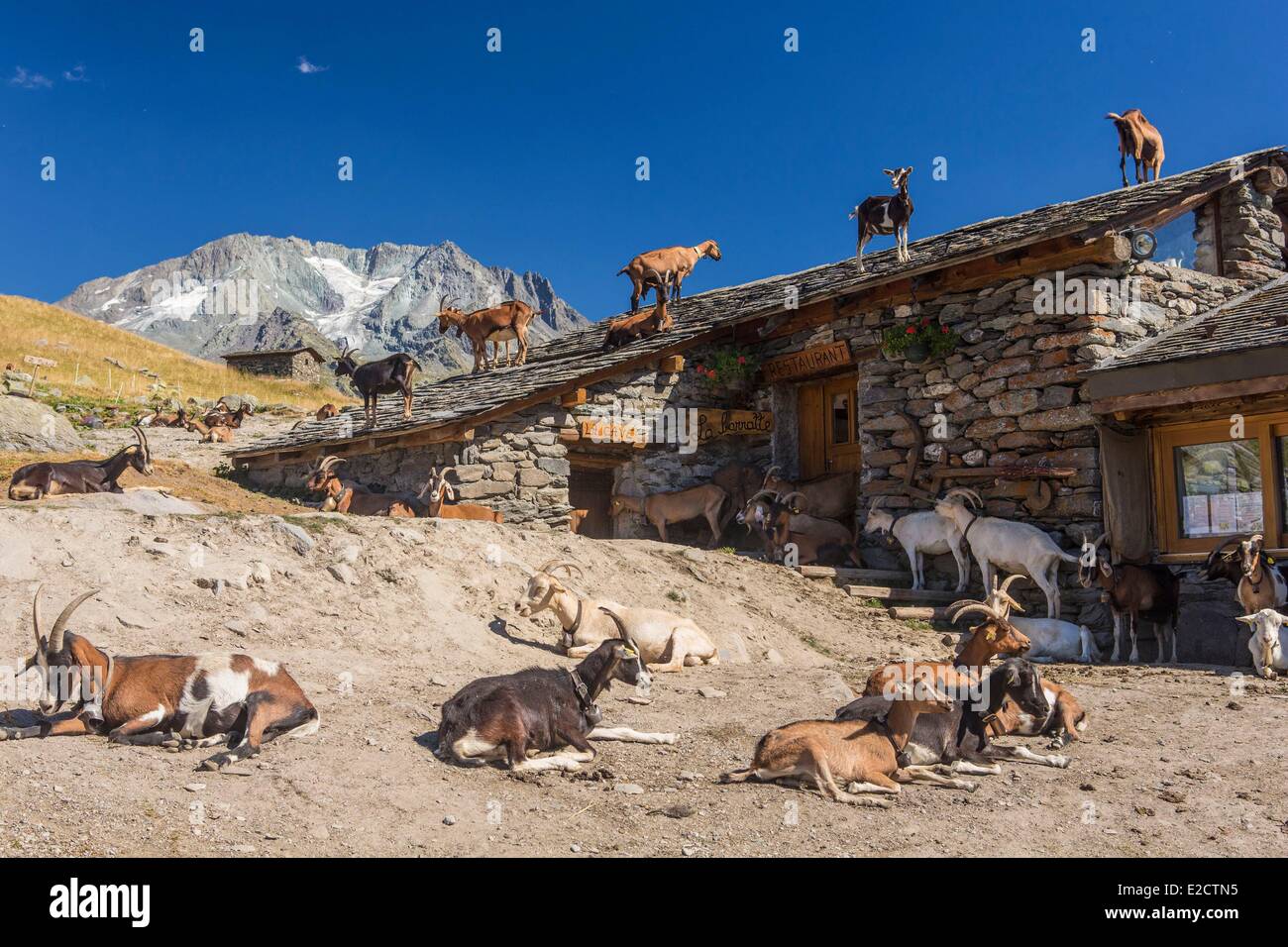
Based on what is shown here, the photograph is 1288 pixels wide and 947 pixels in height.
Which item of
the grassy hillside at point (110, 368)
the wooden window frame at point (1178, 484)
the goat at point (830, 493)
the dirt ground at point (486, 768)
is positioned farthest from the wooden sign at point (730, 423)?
the grassy hillside at point (110, 368)

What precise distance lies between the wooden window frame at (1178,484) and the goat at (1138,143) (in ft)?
17.5

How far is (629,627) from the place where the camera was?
1098cm

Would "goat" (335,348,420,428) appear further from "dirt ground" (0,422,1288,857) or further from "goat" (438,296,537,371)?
"dirt ground" (0,422,1288,857)

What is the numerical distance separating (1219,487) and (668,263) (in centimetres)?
1074

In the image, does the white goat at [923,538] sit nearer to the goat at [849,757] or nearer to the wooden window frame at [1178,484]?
the wooden window frame at [1178,484]

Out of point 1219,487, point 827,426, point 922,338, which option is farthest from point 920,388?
point 1219,487

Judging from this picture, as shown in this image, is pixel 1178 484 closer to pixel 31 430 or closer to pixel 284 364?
pixel 31 430

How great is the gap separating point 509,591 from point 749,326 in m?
8.85

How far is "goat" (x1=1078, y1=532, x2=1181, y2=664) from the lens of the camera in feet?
41.0

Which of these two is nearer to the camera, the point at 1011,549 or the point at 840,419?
the point at 1011,549

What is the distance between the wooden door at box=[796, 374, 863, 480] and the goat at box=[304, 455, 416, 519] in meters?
7.14

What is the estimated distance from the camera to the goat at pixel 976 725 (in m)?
7.40

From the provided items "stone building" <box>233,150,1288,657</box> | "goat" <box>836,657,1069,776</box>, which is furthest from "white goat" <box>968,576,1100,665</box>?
"goat" <box>836,657,1069,776</box>

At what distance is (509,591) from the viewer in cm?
1190
